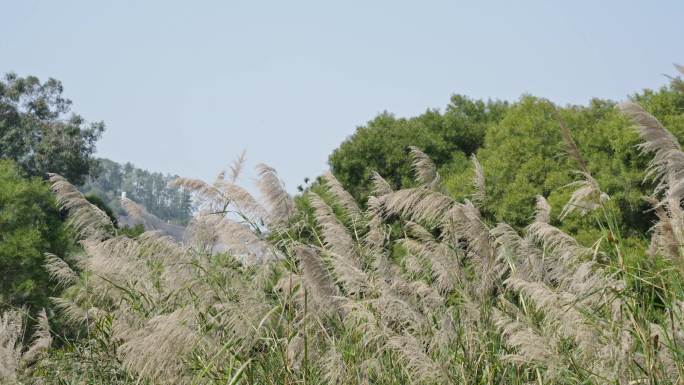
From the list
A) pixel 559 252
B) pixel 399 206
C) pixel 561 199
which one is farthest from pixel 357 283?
pixel 561 199

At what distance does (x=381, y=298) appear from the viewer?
18.3 ft

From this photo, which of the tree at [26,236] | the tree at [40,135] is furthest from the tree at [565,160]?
the tree at [40,135]

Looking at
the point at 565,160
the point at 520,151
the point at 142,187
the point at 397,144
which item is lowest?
the point at 565,160

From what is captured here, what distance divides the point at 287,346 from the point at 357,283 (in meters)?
0.76

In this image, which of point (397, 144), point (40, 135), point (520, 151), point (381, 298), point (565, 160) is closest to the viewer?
point (381, 298)

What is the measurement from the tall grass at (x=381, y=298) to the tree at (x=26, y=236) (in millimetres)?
20096

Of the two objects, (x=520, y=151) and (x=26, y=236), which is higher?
(x=26, y=236)

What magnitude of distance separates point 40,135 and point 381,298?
51834mm

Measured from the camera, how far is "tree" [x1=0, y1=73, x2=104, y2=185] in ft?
175

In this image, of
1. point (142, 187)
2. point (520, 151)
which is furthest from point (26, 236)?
point (142, 187)

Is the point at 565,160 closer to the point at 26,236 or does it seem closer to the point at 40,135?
the point at 26,236

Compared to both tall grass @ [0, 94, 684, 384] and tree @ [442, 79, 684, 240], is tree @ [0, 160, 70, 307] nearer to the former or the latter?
tree @ [442, 79, 684, 240]

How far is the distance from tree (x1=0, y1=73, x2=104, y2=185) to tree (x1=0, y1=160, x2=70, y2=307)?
69.0ft

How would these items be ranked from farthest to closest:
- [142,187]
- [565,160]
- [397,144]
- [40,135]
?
[142,187], [40,135], [397,144], [565,160]
